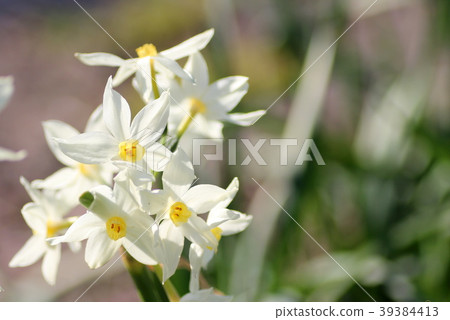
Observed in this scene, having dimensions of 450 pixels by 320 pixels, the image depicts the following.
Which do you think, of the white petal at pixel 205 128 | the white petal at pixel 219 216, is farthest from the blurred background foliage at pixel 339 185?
the white petal at pixel 219 216

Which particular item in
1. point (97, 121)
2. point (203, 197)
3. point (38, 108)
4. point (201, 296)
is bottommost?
point (201, 296)

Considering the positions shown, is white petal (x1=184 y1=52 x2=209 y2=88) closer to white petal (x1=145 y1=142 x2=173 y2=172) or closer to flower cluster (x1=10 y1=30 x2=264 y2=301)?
flower cluster (x1=10 y1=30 x2=264 y2=301)

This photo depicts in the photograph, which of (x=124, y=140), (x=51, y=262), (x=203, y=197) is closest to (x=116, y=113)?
(x=124, y=140)

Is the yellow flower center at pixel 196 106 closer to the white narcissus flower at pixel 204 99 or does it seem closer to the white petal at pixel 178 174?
the white narcissus flower at pixel 204 99

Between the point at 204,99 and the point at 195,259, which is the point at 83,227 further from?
the point at 204,99

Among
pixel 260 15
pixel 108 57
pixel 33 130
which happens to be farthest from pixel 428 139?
pixel 33 130

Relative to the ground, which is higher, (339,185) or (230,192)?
(339,185)

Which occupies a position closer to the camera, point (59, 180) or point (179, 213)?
point (179, 213)
